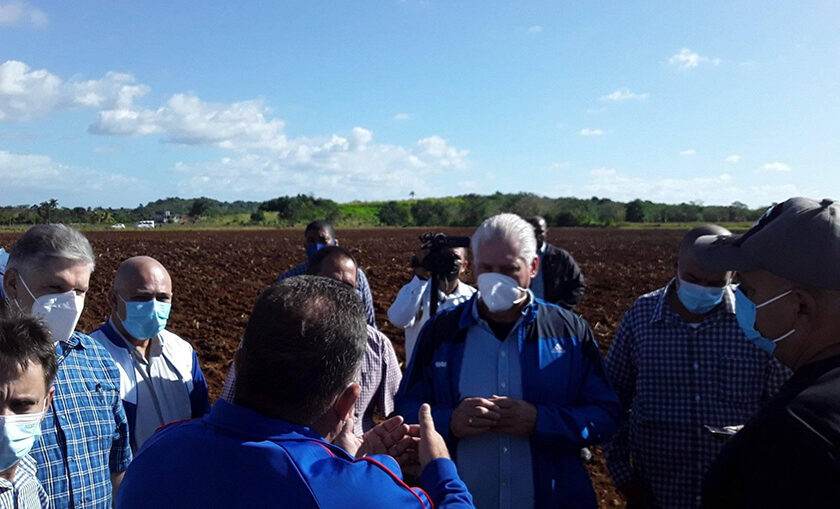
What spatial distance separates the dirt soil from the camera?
11612mm

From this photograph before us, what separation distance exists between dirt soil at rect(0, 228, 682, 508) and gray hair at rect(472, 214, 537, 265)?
11.3 ft

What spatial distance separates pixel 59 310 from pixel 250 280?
1732 cm

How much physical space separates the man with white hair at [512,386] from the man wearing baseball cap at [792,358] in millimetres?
928

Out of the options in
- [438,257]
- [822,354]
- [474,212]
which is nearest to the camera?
[822,354]

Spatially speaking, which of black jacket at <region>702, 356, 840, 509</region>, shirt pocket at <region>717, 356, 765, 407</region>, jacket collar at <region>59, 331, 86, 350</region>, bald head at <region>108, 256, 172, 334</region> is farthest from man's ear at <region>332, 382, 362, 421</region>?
shirt pocket at <region>717, 356, 765, 407</region>

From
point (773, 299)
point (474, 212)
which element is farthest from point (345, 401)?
point (474, 212)

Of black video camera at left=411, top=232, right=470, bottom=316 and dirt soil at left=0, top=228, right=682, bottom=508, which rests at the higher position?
black video camera at left=411, top=232, right=470, bottom=316

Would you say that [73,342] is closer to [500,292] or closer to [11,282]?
[11,282]

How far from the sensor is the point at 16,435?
7.07ft

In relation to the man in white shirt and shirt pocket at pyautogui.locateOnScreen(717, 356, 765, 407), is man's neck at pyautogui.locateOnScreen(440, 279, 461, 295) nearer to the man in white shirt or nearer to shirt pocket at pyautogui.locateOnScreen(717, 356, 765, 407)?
the man in white shirt

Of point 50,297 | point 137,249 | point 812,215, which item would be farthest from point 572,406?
point 137,249

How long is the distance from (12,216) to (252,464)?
2192 inches

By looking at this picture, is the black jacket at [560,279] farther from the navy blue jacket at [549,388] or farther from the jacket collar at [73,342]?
the jacket collar at [73,342]

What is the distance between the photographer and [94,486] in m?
2.66
